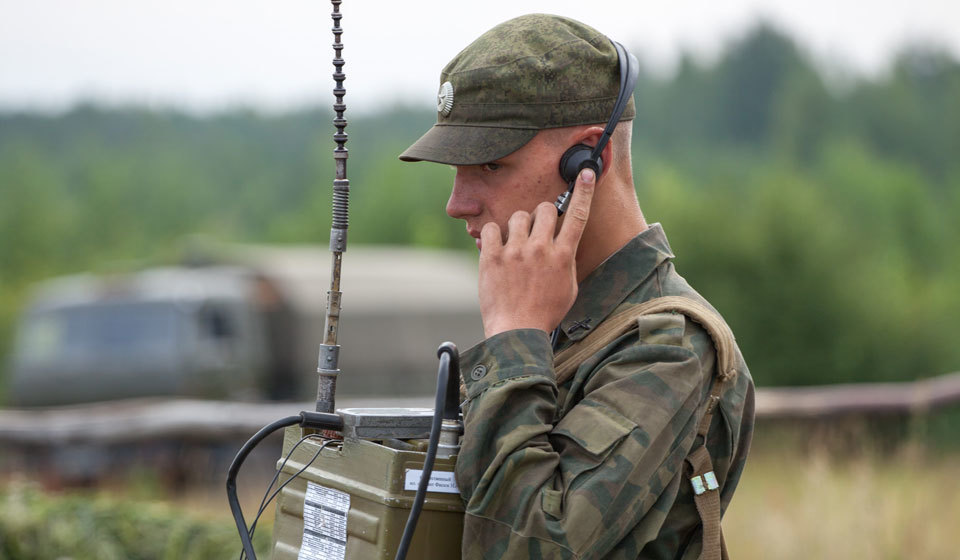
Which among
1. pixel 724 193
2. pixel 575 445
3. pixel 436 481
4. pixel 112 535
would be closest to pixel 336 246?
pixel 436 481

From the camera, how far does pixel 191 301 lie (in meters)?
15.1

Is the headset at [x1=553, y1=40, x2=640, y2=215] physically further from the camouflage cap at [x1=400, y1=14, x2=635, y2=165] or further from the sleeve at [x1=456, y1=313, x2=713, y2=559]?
the sleeve at [x1=456, y1=313, x2=713, y2=559]

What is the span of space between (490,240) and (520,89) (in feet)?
0.98

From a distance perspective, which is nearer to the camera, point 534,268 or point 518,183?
point 534,268

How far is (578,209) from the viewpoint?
2.16 meters

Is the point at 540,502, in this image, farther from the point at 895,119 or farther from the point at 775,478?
the point at 895,119

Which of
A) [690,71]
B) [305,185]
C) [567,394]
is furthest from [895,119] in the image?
[567,394]

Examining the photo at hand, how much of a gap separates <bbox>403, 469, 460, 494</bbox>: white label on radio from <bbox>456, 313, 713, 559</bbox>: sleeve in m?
0.04

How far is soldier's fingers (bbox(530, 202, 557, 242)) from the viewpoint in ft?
6.98

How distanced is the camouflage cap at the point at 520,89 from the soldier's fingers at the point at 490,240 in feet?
0.43

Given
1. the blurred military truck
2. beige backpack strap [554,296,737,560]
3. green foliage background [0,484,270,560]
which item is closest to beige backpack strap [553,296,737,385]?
beige backpack strap [554,296,737,560]

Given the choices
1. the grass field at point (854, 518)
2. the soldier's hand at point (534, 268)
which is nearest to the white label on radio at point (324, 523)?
the soldier's hand at point (534, 268)

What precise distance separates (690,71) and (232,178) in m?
38.6

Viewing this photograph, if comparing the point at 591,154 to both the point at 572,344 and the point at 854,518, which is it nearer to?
the point at 572,344
